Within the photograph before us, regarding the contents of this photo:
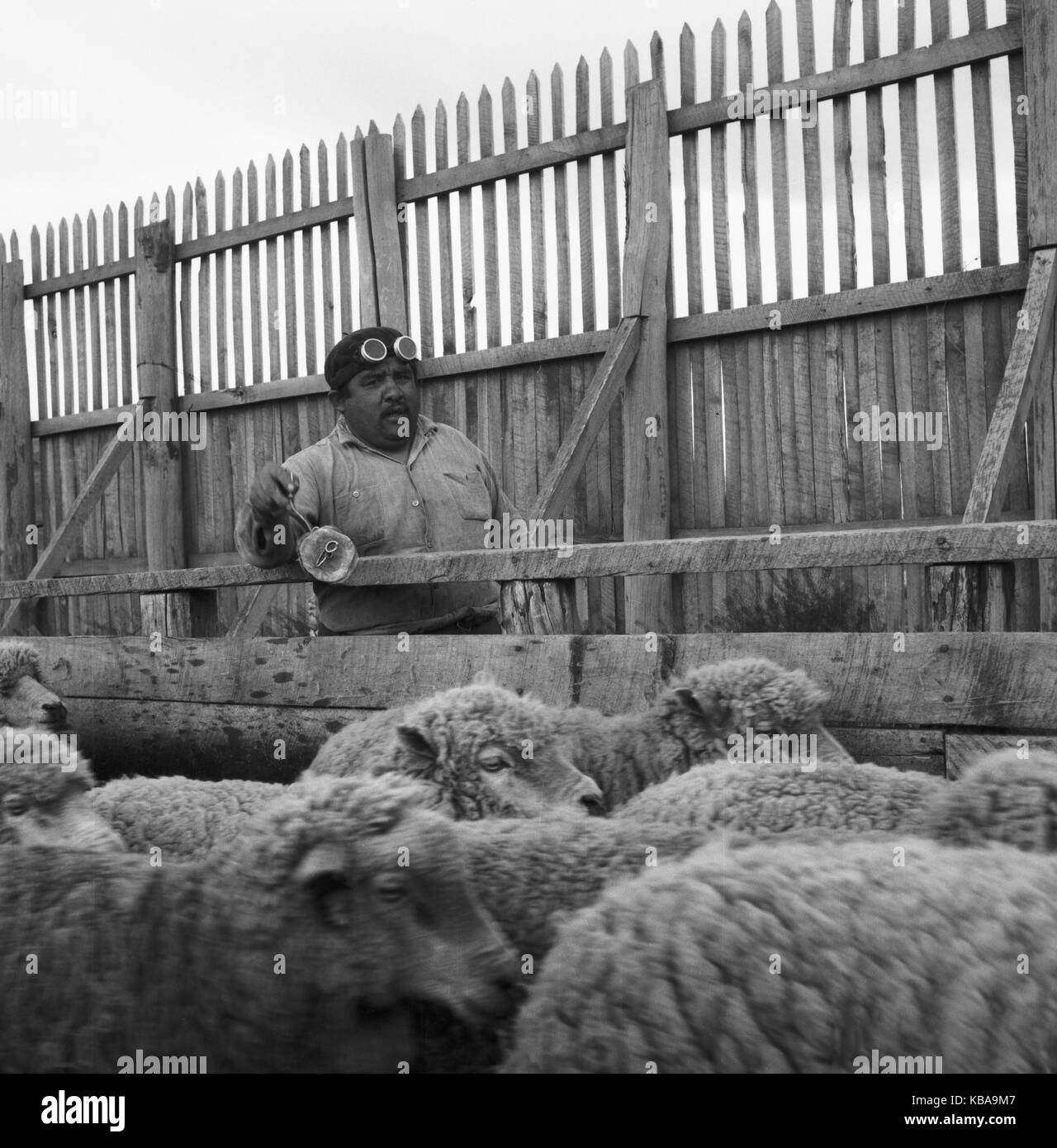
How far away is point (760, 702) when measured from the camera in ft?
5.18

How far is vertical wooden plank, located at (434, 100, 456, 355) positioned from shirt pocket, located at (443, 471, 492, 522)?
233 centimetres

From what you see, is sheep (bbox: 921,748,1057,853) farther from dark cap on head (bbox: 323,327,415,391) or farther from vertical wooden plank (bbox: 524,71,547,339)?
vertical wooden plank (bbox: 524,71,547,339)

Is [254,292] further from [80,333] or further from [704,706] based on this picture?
[704,706]

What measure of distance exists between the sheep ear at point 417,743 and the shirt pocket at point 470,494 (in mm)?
1540

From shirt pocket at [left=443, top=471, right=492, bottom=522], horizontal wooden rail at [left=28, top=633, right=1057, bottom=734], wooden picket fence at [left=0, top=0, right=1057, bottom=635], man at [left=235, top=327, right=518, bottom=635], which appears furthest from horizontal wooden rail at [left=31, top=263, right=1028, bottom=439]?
horizontal wooden rail at [left=28, top=633, right=1057, bottom=734]

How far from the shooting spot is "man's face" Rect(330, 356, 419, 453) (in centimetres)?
289

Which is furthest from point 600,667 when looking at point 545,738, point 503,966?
point 503,966

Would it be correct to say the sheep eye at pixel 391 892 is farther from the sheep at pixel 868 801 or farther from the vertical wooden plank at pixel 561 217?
the vertical wooden plank at pixel 561 217

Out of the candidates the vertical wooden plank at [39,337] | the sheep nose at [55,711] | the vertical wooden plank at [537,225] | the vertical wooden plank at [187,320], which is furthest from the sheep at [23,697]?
the vertical wooden plank at [39,337]

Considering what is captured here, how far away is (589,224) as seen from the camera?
5020 mm

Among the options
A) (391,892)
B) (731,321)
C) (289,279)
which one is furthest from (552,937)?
(289,279)
